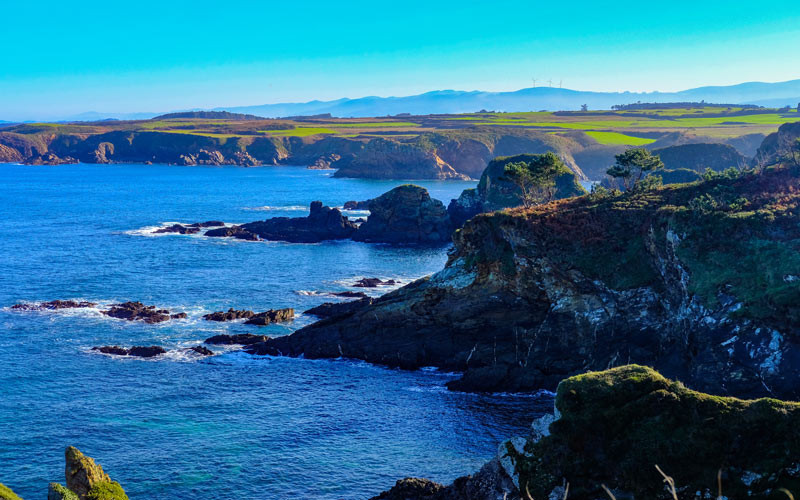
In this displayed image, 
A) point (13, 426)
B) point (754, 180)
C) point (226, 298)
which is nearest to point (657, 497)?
point (13, 426)

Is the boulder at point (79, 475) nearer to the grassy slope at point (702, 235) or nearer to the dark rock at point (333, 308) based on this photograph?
the grassy slope at point (702, 235)

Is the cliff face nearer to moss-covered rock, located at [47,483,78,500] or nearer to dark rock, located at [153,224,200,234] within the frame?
moss-covered rock, located at [47,483,78,500]

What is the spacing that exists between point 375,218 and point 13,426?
299 ft

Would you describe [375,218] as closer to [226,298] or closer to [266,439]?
[226,298]

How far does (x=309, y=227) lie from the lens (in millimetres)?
139375

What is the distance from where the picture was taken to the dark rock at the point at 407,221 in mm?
136500

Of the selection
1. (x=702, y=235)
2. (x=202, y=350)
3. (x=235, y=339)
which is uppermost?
(x=702, y=235)

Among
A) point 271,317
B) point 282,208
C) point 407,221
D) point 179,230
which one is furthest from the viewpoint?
point 282,208

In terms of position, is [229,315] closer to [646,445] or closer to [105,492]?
[105,492]

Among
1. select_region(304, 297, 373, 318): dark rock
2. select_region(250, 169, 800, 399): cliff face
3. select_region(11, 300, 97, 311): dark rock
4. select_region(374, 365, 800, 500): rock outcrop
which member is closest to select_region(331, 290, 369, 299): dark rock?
select_region(304, 297, 373, 318): dark rock

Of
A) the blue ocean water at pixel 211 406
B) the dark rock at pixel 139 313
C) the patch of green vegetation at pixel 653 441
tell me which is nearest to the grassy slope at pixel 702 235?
the blue ocean water at pixel 211 406

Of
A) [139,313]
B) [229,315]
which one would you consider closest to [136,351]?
[139,313]

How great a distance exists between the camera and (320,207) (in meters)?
142

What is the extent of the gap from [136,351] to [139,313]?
12.9 metres
